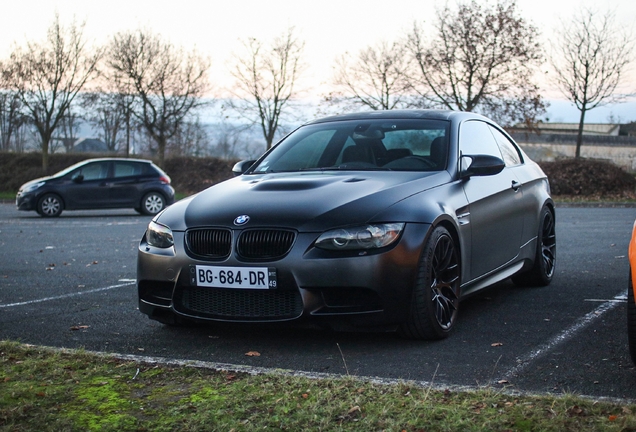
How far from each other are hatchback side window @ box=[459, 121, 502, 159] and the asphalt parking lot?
4.07 feet

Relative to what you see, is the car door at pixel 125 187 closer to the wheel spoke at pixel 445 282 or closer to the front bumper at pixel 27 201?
the front bumper at pixel 27 201

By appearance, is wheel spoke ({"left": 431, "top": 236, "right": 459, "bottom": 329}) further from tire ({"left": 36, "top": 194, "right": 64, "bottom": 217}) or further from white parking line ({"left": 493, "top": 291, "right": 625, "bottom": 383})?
tire ({"left": 36, "top": 194, "right": 64, "bottom": 217})

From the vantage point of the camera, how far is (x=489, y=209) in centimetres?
588

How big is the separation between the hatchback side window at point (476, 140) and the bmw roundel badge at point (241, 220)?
1.93m

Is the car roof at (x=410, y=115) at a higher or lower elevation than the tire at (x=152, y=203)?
higher

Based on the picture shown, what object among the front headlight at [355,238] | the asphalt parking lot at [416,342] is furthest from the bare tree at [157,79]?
the front headlight at [355,238]

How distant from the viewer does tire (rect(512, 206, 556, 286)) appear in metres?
7.10

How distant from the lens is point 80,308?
21.0 ft

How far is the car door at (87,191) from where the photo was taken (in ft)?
68.8

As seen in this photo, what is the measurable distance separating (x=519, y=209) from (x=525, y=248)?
1.33 ft

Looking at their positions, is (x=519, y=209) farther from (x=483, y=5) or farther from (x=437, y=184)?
(x=483, y=5)

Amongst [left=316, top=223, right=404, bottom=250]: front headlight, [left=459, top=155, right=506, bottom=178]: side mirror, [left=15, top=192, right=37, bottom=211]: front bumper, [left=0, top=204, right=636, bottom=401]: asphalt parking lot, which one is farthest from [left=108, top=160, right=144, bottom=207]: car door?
[left=316, top=223, right=404, bottom=250]: front headlight

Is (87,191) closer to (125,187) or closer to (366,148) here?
(125,187)

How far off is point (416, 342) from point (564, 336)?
978 millimetres
